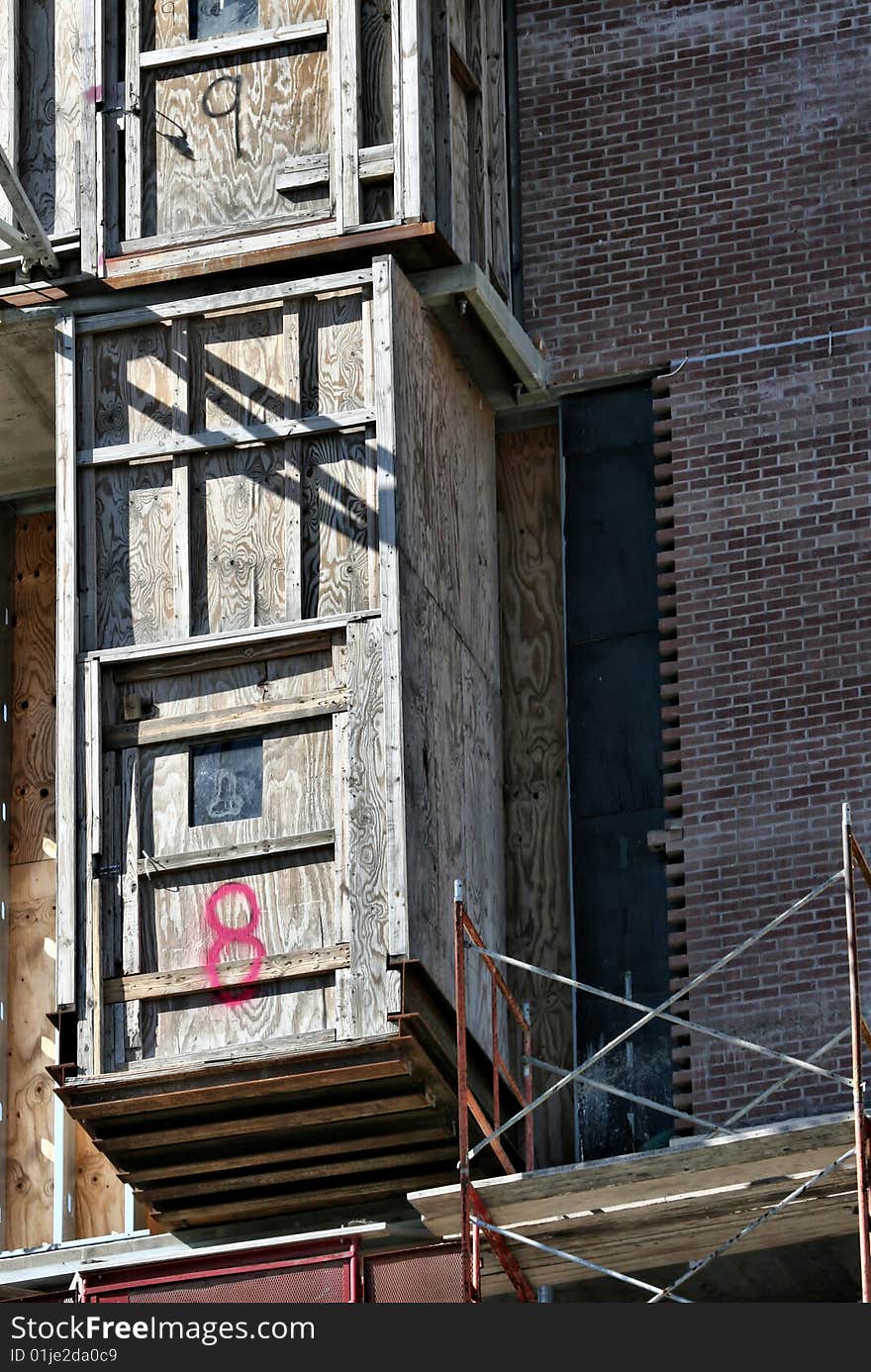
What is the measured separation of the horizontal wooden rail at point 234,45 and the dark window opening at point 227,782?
4.78 meters

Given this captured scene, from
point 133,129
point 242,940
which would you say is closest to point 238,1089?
point 242,940

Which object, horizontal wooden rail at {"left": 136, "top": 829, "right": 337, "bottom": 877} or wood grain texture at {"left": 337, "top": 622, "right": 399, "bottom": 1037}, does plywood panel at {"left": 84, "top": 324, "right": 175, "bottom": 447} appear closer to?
wood grain texture at {"left": 337, "top": 622, "right": 399, "bottom": 1037}

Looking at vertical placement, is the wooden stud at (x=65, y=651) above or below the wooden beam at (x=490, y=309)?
below

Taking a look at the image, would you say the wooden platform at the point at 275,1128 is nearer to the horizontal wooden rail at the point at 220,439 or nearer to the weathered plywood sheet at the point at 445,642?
the weathered plywood sheet at the point at 445,642

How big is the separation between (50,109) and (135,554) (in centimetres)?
336

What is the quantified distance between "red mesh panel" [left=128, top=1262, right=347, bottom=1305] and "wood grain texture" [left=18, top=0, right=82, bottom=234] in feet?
23.1

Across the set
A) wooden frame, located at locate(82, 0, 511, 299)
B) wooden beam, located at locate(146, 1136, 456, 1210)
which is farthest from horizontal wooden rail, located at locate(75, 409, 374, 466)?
wooden beam, located at locate(146, 1136, 456, 1210)

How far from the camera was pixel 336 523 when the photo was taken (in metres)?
21.5

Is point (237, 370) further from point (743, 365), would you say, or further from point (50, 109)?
point (743, 365)

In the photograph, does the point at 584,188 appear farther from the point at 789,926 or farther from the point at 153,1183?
the point at 153,1183

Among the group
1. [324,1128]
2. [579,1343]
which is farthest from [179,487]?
[579,1343]

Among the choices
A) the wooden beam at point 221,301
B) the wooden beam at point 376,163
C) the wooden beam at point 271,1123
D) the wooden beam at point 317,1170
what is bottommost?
the wooden beam at point 317,1170

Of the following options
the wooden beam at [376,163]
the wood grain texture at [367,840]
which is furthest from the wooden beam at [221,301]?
the wood grain texture at [367,840]

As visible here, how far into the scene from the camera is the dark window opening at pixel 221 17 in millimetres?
22734
